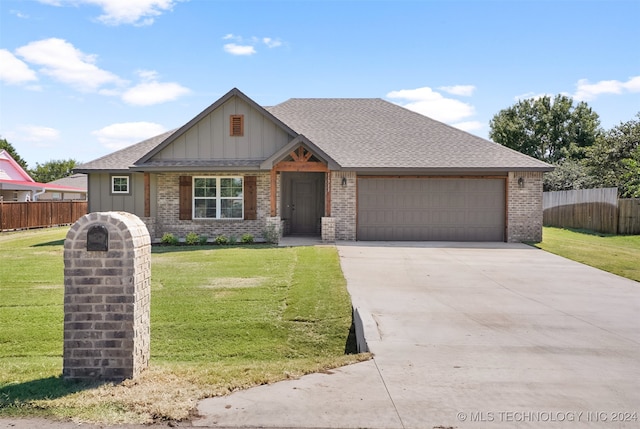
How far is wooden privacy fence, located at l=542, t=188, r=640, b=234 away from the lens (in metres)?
20.0

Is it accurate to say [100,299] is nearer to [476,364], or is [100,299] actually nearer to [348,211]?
[476,364]

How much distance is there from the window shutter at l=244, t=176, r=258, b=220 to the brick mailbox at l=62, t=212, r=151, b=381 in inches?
500

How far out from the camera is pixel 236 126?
17.1 metres

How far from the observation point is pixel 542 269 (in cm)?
1194

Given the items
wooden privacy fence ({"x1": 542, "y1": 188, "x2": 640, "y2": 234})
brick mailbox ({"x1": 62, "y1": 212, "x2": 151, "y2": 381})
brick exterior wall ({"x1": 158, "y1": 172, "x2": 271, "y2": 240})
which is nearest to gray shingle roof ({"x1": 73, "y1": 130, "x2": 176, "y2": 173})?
brick exterior wall ({"x1": 158, "y1": 172, "x2": 271, "y2": 240})

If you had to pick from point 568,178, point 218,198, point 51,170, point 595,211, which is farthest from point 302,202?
point 51,170

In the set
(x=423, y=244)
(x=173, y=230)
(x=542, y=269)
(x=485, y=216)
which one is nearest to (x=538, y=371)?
(x=542, y=269)

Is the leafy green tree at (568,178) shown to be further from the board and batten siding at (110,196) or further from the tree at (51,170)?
the tree at (51,170)

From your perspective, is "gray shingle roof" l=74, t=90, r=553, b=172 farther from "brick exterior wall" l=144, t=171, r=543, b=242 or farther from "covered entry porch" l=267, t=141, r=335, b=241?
"covered entry porch" l=267, t=141, r=335, b=241

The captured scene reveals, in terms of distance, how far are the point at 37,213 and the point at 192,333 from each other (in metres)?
23.3

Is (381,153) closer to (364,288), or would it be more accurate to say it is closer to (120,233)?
(364,288)

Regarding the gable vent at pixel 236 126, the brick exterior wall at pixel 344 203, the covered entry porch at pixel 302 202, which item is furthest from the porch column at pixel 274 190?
the brick exterior wall at pixel 344 203

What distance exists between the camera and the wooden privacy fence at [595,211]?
1997 centimetres

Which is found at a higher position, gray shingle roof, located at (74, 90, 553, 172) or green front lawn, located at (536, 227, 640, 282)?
gray shingle roof, located at (74, 90, 553, 172)
